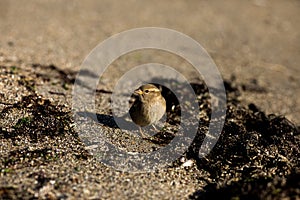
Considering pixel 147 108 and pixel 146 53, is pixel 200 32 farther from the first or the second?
pixel 147 108

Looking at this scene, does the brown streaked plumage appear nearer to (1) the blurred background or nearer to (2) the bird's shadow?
(2) the bird's shadow

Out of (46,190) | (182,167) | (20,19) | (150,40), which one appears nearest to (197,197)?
(182,167)

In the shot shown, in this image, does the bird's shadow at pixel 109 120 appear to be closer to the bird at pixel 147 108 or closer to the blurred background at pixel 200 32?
the bird at pixel 147 108

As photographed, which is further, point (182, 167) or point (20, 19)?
point (20, 19)

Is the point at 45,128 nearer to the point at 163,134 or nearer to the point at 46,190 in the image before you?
the point at 46,190

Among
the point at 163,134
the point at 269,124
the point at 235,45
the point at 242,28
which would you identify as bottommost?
the point at 163,134
